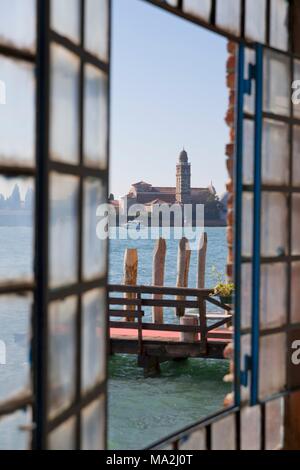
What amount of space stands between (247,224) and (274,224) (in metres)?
0.20

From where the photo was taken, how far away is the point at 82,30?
2.38 metres

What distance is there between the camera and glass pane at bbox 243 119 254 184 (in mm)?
3162

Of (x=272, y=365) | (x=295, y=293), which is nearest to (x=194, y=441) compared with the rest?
(x=272, y=365)

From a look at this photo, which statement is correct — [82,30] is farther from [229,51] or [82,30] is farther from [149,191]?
[149,191]

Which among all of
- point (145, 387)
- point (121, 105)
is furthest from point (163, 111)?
point (145, 387)

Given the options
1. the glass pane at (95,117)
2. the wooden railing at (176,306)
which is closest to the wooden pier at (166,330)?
the wooden railing at (176,306)

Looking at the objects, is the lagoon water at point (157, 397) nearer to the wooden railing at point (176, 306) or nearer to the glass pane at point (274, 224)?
the wooden railing at point (176, 306)

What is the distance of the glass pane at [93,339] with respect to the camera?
242 centimetres

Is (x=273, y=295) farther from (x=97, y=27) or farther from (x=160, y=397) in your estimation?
(x=160, y=397)

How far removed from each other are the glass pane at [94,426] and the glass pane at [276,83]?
1.42m

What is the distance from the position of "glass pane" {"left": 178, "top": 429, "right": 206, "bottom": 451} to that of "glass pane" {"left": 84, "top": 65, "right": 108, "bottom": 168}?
3.58ft

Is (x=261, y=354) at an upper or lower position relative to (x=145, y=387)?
upper

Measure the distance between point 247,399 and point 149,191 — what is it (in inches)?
1516

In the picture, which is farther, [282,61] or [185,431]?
[282,61]
